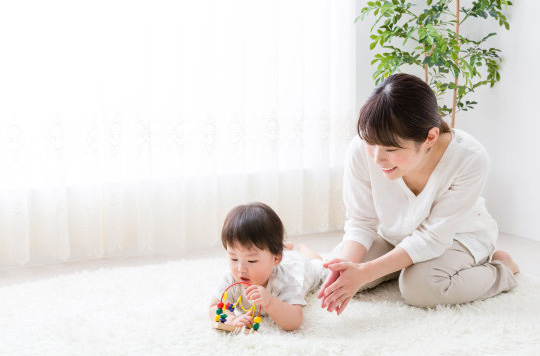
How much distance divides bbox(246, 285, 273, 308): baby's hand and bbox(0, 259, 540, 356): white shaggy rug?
0.09 m

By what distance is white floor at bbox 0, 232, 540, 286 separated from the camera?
2.42 m

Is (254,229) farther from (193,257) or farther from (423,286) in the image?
(193,257)

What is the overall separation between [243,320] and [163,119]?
1.29 m

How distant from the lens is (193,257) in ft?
8.75

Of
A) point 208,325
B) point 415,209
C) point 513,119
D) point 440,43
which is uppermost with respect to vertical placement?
point 440,43

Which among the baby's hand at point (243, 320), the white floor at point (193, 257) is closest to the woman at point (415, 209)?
the baby's hand at point (243, 320)

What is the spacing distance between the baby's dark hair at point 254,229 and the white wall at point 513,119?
1762mm

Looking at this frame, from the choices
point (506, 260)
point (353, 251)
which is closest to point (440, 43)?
point (506, 260)

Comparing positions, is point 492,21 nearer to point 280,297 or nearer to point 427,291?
point 427,291

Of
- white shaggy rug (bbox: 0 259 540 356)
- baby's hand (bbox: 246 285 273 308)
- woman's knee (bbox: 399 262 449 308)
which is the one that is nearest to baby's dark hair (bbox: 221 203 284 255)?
baby's hand (bbox: 246 285 273 308)

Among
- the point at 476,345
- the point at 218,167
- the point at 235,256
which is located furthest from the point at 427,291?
the point at 218,167

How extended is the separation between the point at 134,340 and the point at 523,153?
2.21 metres

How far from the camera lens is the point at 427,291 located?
1844 mm

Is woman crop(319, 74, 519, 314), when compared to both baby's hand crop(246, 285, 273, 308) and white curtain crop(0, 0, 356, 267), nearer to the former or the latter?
baby's hand crop(246, 285, 273, 308)
